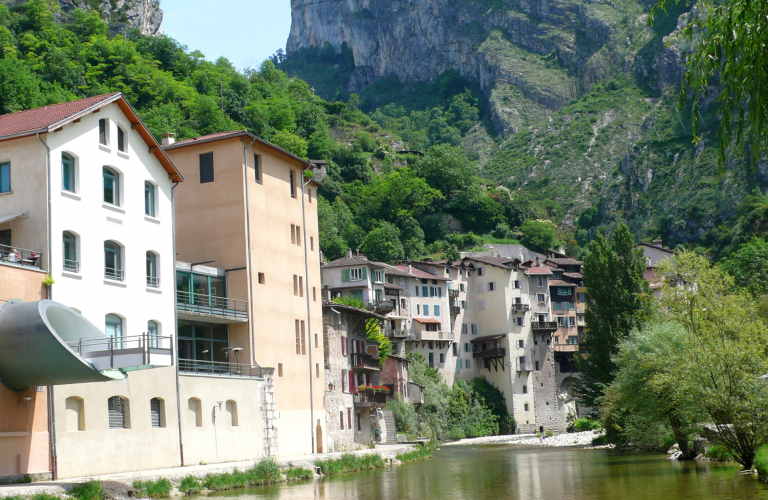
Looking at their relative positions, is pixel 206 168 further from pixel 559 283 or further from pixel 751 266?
pixel 559 283

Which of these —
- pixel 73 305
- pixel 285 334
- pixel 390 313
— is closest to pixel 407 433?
pixel 390 313

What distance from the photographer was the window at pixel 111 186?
118ft

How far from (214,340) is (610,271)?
121 feet

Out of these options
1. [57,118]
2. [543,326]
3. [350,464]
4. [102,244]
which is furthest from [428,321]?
[57,118]

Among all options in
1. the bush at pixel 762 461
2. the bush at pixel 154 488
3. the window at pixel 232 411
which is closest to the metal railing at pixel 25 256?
the bush at pixel 154 488

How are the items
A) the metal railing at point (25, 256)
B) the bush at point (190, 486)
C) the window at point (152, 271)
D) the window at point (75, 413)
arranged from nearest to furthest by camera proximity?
the metal railing at point (25, 256)
the bush at point (190, 486)
the window at point (75, 413)
the window at point (152, 271)

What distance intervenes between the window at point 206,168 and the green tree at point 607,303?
115 feet

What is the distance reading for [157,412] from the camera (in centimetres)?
3712

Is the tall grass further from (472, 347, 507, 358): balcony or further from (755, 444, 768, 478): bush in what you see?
(472, 347, 507, 358): balcony

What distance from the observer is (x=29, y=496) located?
78.7 ft

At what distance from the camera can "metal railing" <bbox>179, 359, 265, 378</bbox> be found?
139 ft

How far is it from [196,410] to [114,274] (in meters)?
8.18

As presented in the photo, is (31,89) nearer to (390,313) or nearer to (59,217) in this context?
(390,313)

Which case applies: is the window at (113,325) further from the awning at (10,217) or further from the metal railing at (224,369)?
the metal railing at (224,369)
